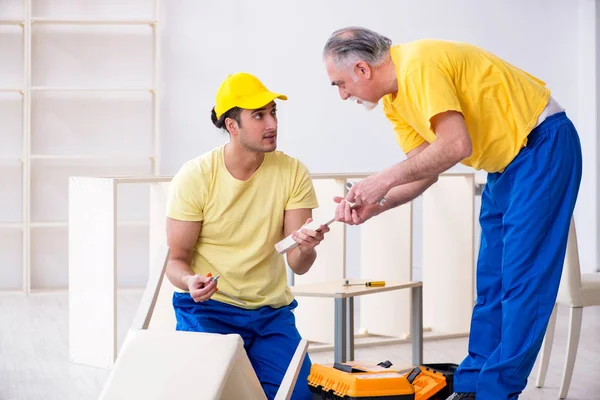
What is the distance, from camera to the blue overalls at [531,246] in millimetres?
2230

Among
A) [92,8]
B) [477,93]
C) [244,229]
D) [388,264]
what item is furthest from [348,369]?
[92,8]

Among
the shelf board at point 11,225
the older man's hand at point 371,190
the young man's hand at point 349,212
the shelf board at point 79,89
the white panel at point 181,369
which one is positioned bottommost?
the white panel at point 181,369

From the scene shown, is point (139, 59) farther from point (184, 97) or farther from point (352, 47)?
point (352, 47)

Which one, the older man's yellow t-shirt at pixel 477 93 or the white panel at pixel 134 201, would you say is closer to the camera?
the older man's yellow t-shirt at pixel 477 93

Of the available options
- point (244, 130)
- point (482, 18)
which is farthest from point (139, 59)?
point (244, 130)

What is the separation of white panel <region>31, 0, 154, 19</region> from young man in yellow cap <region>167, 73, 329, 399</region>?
4065 millimetres

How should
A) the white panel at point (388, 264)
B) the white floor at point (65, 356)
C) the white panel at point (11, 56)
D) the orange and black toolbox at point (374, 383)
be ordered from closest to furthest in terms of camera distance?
the orange and black toolbox at point (374, 383) → the white floor at point (65, 356) → the white panel at point (388, 264) → the white panel at point (11, 56)

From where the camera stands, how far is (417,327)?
3816 millimetres

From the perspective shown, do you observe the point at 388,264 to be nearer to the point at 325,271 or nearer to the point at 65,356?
the point at 325,271

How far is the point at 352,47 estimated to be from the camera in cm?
224

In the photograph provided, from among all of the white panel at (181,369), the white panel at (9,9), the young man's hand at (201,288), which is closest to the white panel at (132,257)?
the white panel at (9,9)

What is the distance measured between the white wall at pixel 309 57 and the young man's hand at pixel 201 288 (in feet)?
13.5

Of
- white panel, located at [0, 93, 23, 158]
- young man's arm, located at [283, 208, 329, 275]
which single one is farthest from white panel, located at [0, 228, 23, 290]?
young man's arm, located at [283, 208, 329, 275]

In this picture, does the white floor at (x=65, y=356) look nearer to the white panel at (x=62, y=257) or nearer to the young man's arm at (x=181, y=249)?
the white panel at (x=62, y=257)
